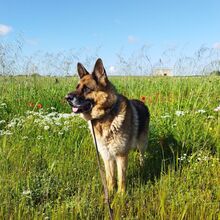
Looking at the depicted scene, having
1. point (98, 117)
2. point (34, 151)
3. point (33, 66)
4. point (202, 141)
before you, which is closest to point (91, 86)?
point (98, 117)

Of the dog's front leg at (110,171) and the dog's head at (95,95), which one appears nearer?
the dog's head at (95,95)

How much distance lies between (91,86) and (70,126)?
1.27 metres

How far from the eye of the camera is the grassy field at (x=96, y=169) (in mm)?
2855

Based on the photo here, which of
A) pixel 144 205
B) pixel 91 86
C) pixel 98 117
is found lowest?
pixel 144 205

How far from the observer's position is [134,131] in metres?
4.09

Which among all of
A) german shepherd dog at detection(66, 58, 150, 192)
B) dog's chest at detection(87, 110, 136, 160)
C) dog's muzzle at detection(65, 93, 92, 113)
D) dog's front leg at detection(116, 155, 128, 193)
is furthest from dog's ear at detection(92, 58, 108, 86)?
dog's front leg at detection(116, 155, 128, 193)

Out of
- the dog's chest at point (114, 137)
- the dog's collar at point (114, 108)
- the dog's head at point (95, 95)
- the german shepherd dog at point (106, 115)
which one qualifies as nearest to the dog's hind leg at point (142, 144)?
the german shepherd dog at point (106, 115)

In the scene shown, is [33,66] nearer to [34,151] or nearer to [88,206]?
[34,151]

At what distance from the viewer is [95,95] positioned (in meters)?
3.77

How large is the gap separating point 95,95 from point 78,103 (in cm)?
23

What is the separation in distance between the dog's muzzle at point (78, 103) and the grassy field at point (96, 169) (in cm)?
63

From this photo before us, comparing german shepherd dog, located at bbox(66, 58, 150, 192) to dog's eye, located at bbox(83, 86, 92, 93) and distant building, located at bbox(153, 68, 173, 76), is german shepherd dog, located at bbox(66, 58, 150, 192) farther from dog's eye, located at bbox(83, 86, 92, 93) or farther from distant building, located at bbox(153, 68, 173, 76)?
distant building, located at bbox(153, 68, 173, 76)

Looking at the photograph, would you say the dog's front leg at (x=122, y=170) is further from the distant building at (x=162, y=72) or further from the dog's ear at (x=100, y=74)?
the distant building at (x=162, y=72)

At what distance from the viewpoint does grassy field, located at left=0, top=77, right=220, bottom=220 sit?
2855 mm
